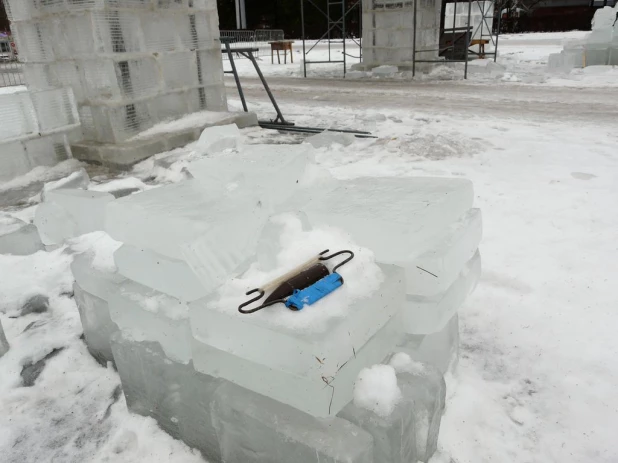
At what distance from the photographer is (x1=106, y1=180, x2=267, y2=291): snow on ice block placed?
5.21ft

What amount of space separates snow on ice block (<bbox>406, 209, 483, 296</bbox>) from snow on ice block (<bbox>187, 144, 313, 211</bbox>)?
660 mm

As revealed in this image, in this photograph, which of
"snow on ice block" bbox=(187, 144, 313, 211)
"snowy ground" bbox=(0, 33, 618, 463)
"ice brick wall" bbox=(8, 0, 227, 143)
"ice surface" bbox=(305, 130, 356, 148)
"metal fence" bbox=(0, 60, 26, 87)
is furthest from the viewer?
"metal fence" bbox=(0, 60, 26, 87)

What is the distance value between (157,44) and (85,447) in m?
4.71

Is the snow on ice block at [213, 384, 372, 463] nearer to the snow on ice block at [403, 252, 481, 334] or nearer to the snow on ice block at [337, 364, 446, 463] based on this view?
the snow on ice block at [337, 364, 446, 463]

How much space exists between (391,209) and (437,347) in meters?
0.54

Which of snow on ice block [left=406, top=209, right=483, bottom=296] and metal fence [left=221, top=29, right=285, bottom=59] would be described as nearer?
snow on ice block [left=406, top=209, right=483, bottom=296]

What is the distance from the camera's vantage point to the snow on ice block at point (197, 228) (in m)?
1.59

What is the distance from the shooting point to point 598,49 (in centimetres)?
1143

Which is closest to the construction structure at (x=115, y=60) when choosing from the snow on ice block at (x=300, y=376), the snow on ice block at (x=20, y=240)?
the snow on ice block at (x=20, y=240)

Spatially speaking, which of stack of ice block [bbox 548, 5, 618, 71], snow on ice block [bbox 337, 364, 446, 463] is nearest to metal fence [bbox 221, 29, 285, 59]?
stack of ice block [bbox 548, 5, 618, 71]

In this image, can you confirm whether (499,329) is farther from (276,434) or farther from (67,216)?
(67,216)

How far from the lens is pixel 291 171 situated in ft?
7.02

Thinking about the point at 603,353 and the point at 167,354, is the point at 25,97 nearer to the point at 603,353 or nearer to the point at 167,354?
the point at 167,354

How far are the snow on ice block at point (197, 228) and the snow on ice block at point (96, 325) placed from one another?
16.3 inches
